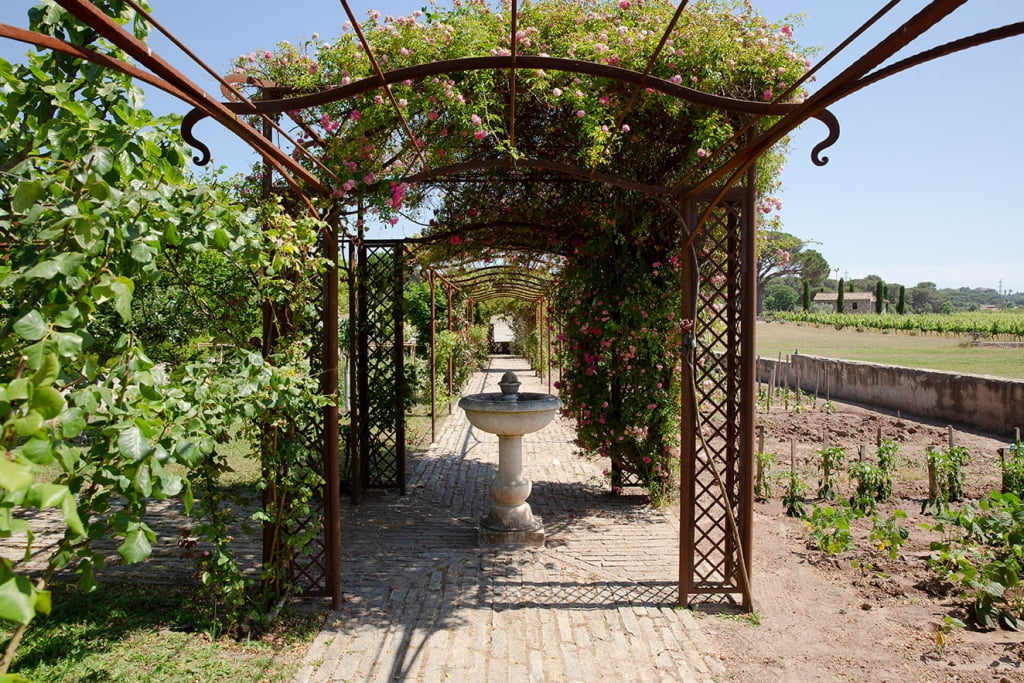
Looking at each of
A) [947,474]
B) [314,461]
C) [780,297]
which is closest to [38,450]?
[314,461]

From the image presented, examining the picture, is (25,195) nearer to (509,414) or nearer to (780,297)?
(509,414)

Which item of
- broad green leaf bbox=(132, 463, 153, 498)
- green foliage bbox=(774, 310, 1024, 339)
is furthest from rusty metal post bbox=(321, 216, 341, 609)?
green foliage bbox=(774, 310, 1024, 339)

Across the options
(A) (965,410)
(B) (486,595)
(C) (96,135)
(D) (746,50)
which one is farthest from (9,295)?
(A) (965,410)

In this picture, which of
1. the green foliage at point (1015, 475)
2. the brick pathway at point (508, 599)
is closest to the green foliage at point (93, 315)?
the brick pathway at point (508, 599)

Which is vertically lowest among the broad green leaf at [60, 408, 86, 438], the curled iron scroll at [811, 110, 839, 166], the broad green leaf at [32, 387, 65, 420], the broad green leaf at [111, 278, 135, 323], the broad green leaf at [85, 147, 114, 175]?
the broad green leaf at [60, 408, 86, 438]

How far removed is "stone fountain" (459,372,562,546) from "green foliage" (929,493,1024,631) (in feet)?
9.48

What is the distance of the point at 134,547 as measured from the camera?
170 cm

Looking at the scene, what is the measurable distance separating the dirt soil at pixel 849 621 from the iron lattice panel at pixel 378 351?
151 inches

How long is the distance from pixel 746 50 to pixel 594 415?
353cm

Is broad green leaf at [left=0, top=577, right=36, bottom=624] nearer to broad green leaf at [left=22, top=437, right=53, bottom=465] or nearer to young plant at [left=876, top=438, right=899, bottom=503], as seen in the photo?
broad green leaf at [left=22, top=437, right=53, bottom=465]

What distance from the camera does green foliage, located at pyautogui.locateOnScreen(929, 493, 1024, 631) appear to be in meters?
3.75

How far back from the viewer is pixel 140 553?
5.56 feet

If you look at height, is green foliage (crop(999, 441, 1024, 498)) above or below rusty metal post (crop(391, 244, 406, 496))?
below

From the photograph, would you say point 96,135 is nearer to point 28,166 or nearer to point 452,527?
point 28,166
